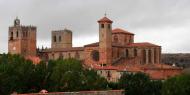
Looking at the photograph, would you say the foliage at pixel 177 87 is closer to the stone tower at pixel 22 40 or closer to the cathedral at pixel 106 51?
the cathedral at pixel 106 51

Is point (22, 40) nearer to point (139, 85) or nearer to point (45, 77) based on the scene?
point (139, 85)

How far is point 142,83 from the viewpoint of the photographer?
81312 mm

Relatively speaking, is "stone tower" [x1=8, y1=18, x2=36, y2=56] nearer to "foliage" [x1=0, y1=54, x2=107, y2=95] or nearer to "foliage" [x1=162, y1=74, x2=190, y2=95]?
"foliage" [x1=0, y1=54, x2=107, y2=95]

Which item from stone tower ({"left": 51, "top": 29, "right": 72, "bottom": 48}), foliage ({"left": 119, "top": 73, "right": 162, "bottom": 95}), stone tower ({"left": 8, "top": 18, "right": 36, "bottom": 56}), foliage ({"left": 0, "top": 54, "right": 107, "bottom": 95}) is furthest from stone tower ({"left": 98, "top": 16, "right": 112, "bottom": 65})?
foliage ({"left": 0, "top": 54, "right": 107, "bottom": 95})

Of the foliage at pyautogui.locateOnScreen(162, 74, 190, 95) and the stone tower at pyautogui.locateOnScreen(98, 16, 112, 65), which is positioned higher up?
the stone tower at pyautogui.locateOnScreen(98, 16, 112, 65)

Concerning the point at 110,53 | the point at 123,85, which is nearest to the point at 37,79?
the point at 123,85

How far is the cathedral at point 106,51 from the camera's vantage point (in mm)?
105269

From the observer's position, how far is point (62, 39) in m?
125

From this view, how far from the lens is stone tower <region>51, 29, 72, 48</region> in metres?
125

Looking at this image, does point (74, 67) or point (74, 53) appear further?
point (74, 53)

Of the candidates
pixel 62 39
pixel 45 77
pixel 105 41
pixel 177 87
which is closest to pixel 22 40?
pixel 62 39

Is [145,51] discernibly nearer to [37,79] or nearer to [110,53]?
[110,53]

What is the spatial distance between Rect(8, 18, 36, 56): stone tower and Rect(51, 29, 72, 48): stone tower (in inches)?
216

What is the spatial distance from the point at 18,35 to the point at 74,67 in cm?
4057
